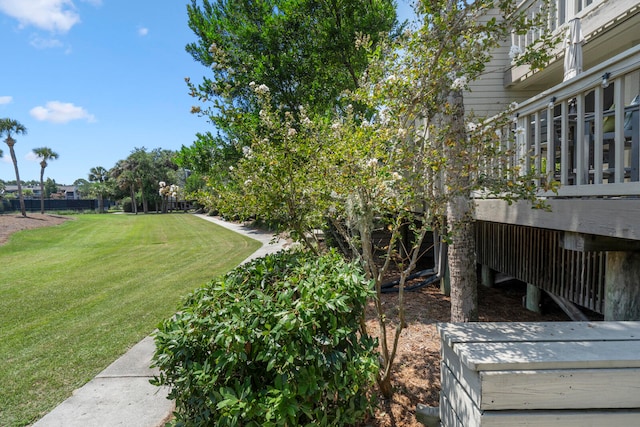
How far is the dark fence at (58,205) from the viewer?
133 feet

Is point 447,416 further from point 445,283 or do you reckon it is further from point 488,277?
point 488,277

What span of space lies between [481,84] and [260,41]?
4341mm

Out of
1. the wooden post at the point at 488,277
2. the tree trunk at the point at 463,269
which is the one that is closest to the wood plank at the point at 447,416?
the tree trunk at the point at 463,269

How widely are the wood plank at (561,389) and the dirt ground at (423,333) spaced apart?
3.45 ft

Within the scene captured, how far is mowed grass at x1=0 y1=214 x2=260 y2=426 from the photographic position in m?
3.27

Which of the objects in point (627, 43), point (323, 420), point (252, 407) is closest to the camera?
point (252, 407)

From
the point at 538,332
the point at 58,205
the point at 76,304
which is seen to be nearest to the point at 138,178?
the point at 58,205

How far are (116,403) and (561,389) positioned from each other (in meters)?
3.00

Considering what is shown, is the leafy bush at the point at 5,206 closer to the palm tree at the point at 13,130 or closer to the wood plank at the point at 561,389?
the palm tree at the point at 13,130

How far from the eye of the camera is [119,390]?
9.91 feet

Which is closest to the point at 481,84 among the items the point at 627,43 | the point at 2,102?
the point at 627,43

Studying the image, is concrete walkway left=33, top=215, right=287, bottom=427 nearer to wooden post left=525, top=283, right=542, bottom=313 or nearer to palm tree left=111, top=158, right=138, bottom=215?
wooden post left=525, top=283, right=542, bottom=313

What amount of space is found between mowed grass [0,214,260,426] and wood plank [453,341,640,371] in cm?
312

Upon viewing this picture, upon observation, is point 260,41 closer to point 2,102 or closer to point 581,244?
point 581,244
